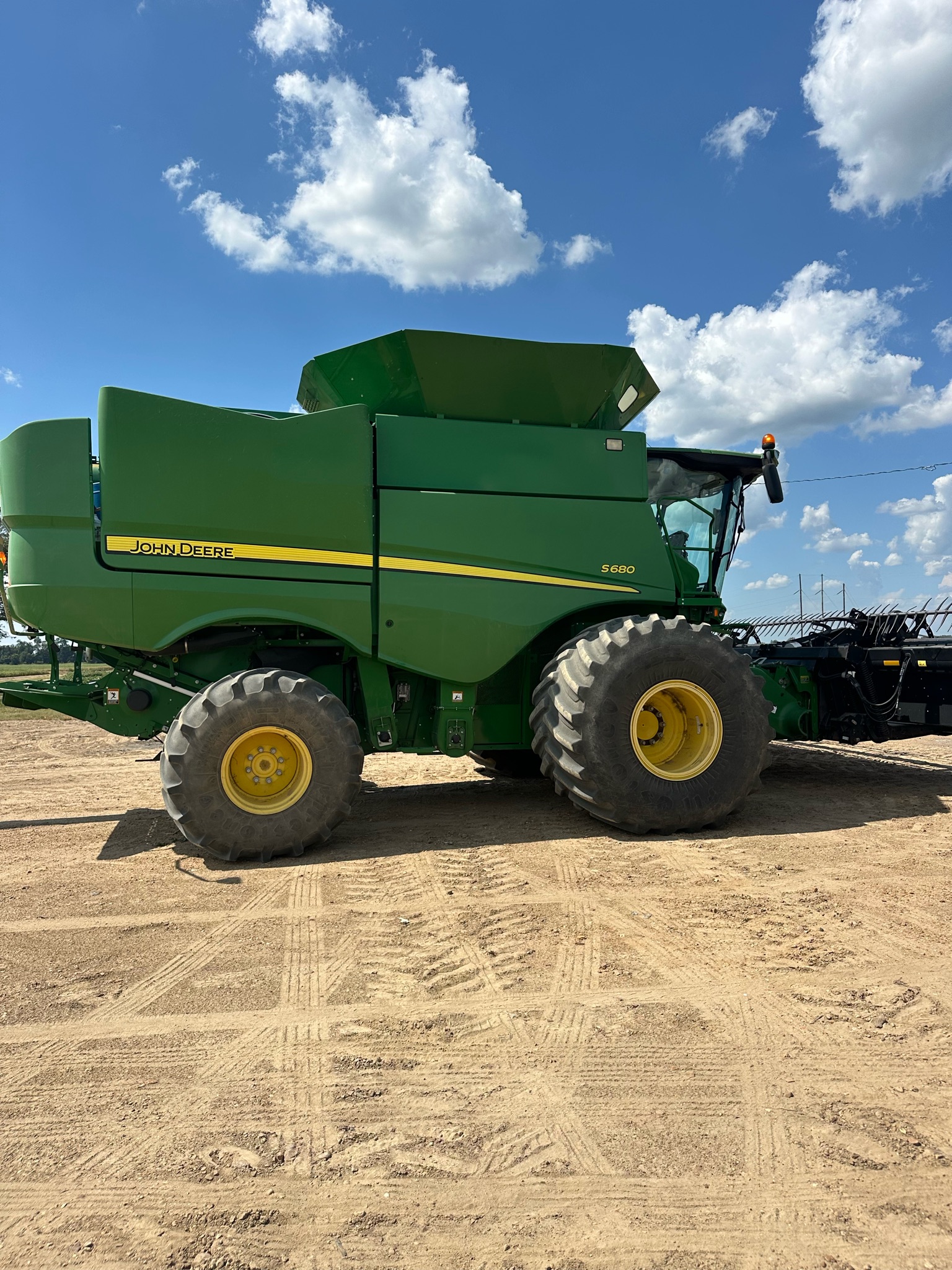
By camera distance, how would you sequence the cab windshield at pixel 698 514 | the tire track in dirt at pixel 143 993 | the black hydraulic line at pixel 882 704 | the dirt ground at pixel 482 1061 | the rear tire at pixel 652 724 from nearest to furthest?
1. the dirt ground at pixel 482 1061
2. the tire track in dirt at pixel 143 993
3. the rear tire at pixel 652 724
4. the cab windshield at pixel 698 514
5. the black hydraulic line at pixel 882 704

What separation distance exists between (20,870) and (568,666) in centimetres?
383

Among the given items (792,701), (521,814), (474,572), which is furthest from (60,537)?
(792,701)

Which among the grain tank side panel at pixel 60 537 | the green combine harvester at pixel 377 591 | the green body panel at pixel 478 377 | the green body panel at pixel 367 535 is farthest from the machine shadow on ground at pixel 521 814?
the green body panel at pixel 478 377

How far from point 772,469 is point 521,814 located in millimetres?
3808

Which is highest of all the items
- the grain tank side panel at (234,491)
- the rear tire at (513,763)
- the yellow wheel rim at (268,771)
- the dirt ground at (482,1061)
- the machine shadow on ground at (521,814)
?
the grain tank side panel at (234,491)

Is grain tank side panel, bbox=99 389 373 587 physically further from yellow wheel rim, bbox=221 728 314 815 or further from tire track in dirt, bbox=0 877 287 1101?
tire track in dirt, bbox=0 877 287 1101

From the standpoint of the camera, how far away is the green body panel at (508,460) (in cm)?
570

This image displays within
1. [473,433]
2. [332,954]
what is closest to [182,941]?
[332,954]

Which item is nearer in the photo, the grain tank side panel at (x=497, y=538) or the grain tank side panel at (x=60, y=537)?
the grain tank side panel at (x=60, y=537)

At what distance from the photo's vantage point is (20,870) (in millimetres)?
4918

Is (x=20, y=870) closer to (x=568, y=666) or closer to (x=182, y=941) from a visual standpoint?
(x=182, y=941)

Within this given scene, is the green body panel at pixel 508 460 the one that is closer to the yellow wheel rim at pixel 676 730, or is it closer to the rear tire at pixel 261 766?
the yellow wheel rim at pixel 676 730

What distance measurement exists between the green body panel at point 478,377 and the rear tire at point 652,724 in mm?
1813

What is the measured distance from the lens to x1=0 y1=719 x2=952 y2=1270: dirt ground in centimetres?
185
